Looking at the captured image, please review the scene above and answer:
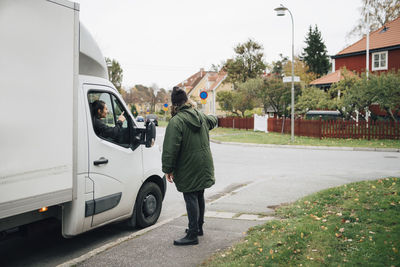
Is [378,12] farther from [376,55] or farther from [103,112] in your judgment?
[103,112]

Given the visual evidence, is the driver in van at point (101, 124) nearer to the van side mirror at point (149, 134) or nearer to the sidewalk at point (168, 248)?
the van side mirror at point (149, 134)

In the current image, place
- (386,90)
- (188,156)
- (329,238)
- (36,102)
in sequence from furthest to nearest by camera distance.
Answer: (386,90), (188,156), (329,238), (36,102)

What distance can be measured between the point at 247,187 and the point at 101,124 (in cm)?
475

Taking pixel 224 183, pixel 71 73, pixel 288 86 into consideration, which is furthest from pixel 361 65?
pixel 71 73

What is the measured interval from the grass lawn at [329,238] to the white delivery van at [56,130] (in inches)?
63.5

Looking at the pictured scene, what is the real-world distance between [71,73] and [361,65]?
1351 inches

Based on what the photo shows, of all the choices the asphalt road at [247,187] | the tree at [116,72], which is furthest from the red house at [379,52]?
the tree at [116,72]

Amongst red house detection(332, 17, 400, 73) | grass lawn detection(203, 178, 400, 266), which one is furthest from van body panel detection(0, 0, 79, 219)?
red house detection(332, 17, 400, 73)

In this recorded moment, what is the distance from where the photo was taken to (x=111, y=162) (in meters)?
4.52

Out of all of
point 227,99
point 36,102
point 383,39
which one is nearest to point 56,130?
point 36,102

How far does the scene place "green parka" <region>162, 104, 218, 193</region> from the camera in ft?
13.8

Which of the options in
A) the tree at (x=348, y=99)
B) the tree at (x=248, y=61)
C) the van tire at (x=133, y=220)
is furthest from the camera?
the tree at (x=248, y=61)

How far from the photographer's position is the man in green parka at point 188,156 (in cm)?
421

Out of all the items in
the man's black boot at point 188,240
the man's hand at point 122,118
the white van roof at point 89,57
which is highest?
the white van roof at point 89,57
